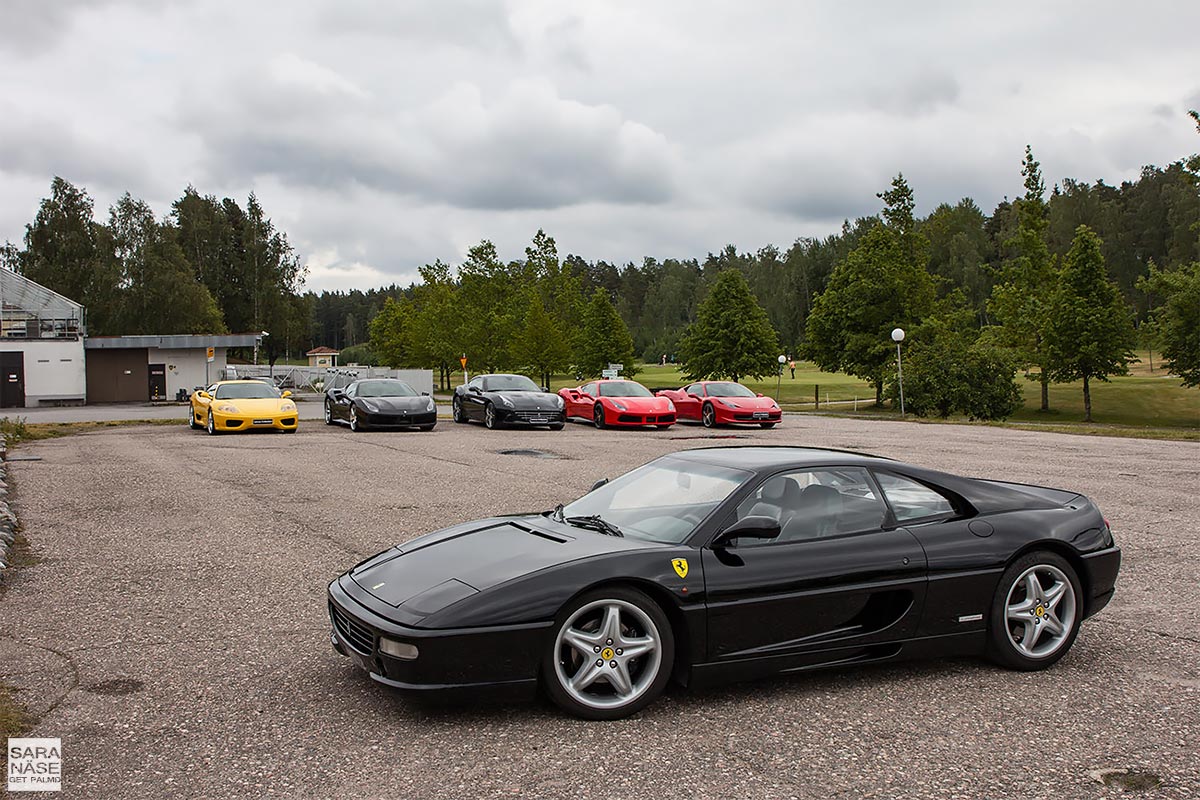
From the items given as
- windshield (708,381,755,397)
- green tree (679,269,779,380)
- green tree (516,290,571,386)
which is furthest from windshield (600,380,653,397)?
green tree (516,290,571,386)

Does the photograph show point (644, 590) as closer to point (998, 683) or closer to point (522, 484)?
point (998, 683)

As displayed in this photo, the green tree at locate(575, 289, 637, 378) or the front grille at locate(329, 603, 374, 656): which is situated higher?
the green tree at locate(575, 289, 637, 378)

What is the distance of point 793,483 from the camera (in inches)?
198

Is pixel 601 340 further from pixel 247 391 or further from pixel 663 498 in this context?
pixel 663 498

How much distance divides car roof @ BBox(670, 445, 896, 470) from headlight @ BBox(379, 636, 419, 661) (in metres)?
1.99

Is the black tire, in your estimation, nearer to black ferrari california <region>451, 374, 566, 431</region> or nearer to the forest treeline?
black ferrari california <region>451, 374, 566, 431</region>

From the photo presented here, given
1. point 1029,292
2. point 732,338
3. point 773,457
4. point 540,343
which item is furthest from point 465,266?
point 773,457

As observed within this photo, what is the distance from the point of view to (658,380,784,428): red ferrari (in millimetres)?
25609

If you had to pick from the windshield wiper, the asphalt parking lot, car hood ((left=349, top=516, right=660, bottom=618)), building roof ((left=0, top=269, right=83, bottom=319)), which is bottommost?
the asphalt parking lot

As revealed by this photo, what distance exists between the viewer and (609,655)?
4.31 m

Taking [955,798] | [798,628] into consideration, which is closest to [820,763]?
[955,798]

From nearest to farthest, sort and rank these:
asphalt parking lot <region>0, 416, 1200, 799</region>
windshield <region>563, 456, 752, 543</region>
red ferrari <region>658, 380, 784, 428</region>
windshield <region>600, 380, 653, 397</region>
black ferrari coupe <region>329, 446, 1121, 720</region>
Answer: asphalt parking lot <region>0, 416, 1200, 799</region> → black ferrari coupe <region>329, 446, 1121, 720</region> → windshield <region>563, 456, 752, 543</region> → red ferrari <region>658, 380, 784, 428</region> → windshield <region>600, 380, 653, 397</region>

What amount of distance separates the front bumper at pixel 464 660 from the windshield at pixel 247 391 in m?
20.0

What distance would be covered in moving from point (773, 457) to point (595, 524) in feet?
3.49
